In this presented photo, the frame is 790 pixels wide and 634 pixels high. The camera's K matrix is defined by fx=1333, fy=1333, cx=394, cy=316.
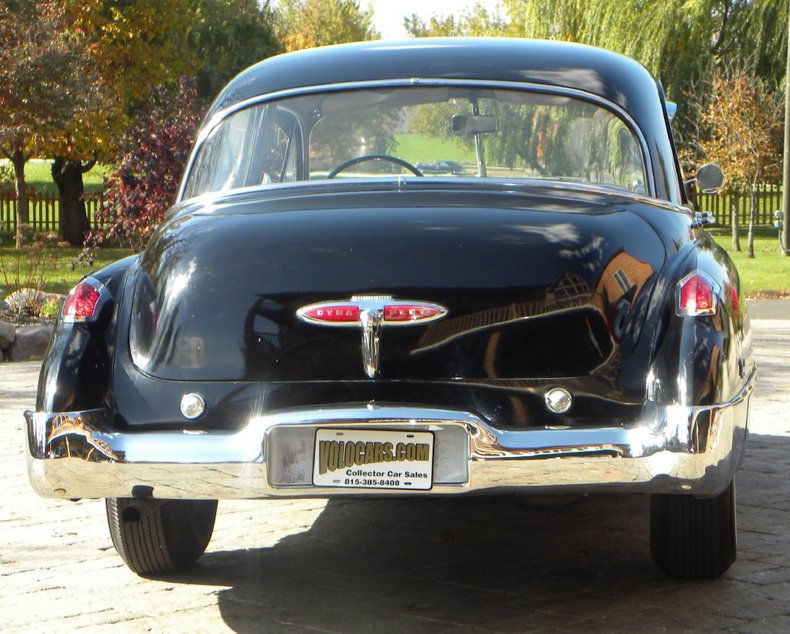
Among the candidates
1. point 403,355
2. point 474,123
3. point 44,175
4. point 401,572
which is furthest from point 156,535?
point 44,175

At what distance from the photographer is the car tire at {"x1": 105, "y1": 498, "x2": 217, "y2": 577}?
4461 millimetres

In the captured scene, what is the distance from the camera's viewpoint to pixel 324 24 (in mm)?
70750

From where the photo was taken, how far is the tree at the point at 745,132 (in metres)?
26.8

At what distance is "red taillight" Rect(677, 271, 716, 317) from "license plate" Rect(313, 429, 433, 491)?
0.83m

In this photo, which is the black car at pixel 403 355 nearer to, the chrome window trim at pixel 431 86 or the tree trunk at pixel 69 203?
the chrome window trim at pixel 431 86

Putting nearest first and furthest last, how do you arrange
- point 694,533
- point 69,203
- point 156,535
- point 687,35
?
1. point 694,533
2. point 156,535
3. point 687,35
4. point 69,203

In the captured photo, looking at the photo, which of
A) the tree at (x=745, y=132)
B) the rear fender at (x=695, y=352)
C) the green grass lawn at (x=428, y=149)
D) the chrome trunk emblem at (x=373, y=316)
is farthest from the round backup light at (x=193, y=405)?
the tree at (x=745, y=132)

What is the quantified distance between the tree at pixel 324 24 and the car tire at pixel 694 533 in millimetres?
62054

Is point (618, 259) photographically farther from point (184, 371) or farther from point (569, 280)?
point (184, 371)

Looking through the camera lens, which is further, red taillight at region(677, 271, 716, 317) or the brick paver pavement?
the brick paver pavement

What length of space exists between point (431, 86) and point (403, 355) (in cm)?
156

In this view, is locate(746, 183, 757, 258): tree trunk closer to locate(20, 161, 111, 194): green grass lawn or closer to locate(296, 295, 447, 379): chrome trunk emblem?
locate(296, 295, 447, 379): chrome trunk emblem

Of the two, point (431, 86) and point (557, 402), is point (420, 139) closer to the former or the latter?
point (431, 86)

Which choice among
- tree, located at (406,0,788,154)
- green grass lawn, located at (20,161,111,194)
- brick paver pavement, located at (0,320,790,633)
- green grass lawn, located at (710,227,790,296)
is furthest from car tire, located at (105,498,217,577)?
green grass lawn, located at (20,161,111,194)
